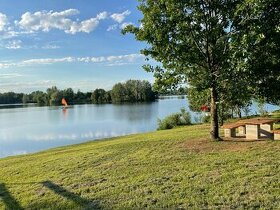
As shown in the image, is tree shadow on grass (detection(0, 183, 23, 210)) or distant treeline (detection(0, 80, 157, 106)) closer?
tree shadow on grass (detection(0, 183, 23, 210))

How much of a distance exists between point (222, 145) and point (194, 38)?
3.02 metres

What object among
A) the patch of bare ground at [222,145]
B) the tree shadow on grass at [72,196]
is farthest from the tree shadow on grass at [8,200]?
the patch of bare ground at [222,145]

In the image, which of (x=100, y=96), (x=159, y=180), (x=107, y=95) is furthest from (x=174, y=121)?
(x=100, y=96)

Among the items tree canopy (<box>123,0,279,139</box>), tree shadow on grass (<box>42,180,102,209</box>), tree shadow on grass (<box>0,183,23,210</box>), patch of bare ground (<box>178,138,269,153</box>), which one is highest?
tree canopy (<box>123,0,279,139</box>)

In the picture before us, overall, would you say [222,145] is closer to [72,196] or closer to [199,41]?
[199,41]

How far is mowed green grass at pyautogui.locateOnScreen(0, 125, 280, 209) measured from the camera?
208 inches

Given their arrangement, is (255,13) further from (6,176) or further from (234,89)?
(6,176)

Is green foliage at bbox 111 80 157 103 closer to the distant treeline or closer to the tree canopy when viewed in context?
the distant treeline

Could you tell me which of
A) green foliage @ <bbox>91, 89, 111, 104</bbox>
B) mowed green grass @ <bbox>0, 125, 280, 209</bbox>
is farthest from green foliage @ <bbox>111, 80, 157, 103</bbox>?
mowed green grass @ <bbox>0, 125, 280, 209</bbox>

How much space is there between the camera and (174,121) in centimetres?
3123

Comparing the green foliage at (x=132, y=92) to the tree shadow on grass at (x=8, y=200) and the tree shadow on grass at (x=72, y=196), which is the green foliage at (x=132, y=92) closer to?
the tree shadow on grass at (x=8, y=200)

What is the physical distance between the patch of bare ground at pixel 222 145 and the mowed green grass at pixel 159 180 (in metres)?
0.02

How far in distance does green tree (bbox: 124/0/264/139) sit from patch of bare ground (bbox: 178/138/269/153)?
1113 mm

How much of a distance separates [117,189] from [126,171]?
4.27 feet
